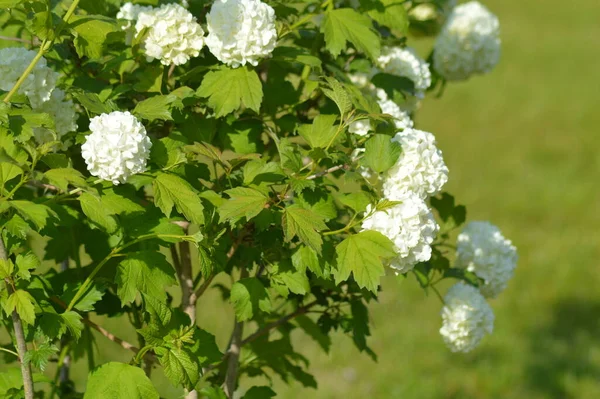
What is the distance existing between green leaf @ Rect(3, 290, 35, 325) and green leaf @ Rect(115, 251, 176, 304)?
0.20 metres

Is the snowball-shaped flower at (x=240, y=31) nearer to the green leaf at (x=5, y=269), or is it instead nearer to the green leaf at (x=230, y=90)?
the green leaf at (x=230, y=90)

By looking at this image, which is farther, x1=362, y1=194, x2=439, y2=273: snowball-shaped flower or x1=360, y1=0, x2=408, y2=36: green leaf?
x1=360, y1=0, x2=408, y2=36: green leaf

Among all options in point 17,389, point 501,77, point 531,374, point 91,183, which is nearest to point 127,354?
point 531,374

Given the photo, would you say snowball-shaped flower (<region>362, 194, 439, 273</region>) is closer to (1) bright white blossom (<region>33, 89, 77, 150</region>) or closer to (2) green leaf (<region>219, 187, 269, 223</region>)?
(2) green leaf (<region>219, 187, 269, 223</region>)

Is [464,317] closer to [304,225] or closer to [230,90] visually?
[304,225]

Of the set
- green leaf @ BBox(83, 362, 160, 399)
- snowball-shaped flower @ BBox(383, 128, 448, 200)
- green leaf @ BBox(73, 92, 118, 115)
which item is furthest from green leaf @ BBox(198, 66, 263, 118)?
green leaf @ BBox(83, 362, 160, 399)

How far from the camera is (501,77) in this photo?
1096cm

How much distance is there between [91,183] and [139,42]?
15.3 inches

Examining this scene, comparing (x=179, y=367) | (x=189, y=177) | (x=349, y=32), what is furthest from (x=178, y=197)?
(x=349, y=32)

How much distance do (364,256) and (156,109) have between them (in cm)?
53

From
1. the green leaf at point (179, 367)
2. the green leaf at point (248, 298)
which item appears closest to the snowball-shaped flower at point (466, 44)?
the green leaf at point (248, 298)

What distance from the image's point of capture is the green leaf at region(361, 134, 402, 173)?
71.8 inches

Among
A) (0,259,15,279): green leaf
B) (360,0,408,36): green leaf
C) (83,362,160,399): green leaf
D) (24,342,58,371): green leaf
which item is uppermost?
(360,0,408,36): green leaf

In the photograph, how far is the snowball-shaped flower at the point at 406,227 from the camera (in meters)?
1.77
